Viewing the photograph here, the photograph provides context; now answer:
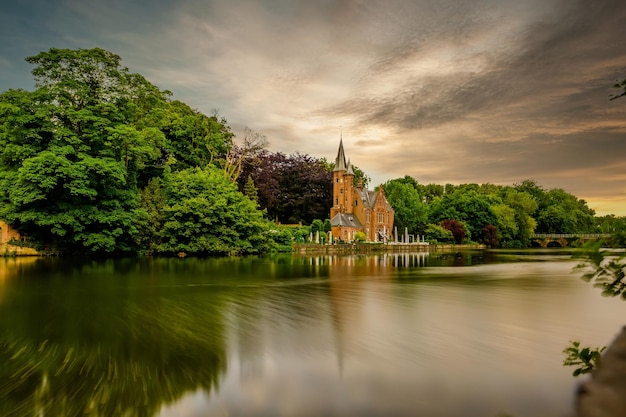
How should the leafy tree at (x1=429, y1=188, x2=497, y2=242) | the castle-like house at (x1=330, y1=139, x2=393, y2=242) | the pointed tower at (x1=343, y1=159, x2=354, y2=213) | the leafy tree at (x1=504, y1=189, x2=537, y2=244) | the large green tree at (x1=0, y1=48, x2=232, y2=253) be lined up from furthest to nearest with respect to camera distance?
the leafy tree at (x1=504, y1=189, x2=537, y2=244)
the leafy tree at (x1=429, y1=188, x2=497, y2=242)
the pointed tower at (x1=343, y1=159, x2=354, y2=213)
the castle-like house at (x1=330, y1=139, x2=393, y2=242)
the large green tree at (x1=0, y1=48, x2=232, y2=253)

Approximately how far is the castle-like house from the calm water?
48043 millimetres

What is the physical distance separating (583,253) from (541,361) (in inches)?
219

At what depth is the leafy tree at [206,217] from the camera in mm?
33969

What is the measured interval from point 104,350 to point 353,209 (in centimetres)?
6265

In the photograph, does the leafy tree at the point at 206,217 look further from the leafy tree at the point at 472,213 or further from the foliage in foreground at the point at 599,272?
the leafy tree at the point at 472,213

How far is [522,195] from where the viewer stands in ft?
291

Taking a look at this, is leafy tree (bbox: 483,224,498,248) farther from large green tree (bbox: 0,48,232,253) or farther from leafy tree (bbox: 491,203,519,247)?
large green tree (bbox: 0,48,232,253)

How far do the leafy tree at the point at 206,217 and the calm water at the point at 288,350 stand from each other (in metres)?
18.8

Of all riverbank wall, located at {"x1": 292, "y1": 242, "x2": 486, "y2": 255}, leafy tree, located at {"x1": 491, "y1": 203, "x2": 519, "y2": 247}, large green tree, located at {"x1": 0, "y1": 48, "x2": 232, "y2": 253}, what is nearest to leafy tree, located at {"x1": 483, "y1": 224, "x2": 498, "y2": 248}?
leafy tree, located at {"x1": 491, "y1": 203, "x2": 519, "y2": 247}

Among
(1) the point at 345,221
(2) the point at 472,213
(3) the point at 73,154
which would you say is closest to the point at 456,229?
(2) the point at 472,213

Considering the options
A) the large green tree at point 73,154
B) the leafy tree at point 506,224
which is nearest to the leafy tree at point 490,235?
the leafy tree at point 506,224

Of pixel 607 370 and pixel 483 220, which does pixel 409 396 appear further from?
pixel 483 220

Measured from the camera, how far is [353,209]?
69000mm

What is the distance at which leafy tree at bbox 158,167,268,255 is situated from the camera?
3397 cm
